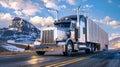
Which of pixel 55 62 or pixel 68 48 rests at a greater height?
pixel 68 48

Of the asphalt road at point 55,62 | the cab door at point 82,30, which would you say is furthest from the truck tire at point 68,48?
the cab door at point 82,30

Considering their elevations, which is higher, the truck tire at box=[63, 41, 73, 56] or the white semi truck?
the white semi truck

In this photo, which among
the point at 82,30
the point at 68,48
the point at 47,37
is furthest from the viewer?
the point at 82,30

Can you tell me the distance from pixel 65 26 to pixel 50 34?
1.97 m

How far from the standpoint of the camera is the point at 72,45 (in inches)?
740

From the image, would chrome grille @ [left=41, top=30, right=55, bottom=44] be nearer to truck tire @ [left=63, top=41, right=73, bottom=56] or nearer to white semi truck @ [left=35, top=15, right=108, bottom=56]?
white semi truck @ [left=35, top=15, right=108, bottom=56]

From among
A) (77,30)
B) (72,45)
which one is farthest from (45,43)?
(77,30)

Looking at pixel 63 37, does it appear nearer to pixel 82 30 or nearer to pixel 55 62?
pixel 82 30

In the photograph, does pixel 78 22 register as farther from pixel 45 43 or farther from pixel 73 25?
pixel 45 43

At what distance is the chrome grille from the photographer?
17942 millimetres

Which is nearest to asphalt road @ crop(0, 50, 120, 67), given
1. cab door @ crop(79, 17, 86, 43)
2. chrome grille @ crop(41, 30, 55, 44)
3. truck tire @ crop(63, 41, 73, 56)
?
truck tire @ crop(63, 41, 73, 56)

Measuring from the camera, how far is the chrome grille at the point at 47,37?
17942mm

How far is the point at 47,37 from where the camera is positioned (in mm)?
18266

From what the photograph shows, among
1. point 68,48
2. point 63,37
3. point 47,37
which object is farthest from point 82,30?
point 47,37
